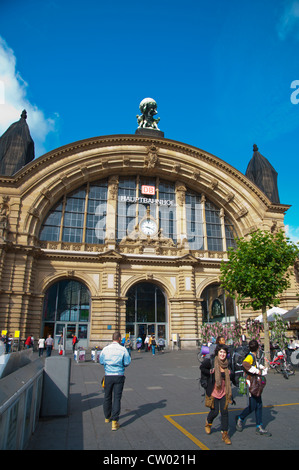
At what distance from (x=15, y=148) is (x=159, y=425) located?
31512 mm

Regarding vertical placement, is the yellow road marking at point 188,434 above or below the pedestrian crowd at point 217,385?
below

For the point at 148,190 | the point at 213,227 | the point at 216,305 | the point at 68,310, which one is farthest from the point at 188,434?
the point at 213,227

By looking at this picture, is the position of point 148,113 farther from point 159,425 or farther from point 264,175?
point 159,425

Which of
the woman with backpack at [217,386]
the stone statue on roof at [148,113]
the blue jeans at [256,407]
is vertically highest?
the stone statue on roof at [148,113]

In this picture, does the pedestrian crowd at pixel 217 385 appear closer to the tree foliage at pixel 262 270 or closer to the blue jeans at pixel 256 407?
the blue jeans at pixel 256 407

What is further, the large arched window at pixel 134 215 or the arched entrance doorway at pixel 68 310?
the large arched window at pixel 134 215

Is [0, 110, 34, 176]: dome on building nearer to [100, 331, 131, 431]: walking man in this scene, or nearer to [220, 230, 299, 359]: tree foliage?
[220, 230, 299, 359]: tree foliage

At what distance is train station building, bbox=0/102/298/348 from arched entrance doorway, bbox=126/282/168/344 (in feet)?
0.32

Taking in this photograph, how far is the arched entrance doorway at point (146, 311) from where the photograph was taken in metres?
30.5

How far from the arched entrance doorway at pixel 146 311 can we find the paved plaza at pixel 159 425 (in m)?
19.3

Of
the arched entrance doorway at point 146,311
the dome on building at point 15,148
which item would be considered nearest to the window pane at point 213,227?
Answer: the arched entrance doorway at point 146,311

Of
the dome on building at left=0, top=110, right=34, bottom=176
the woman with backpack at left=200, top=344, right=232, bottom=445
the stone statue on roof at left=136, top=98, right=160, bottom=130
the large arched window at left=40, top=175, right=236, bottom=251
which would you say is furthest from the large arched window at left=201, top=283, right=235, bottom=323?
the woman with backpack at left=200, top=344, right=232, bottom=445

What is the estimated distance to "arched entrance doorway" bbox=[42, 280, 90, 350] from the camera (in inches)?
1145

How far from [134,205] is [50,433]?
93.8 feet
